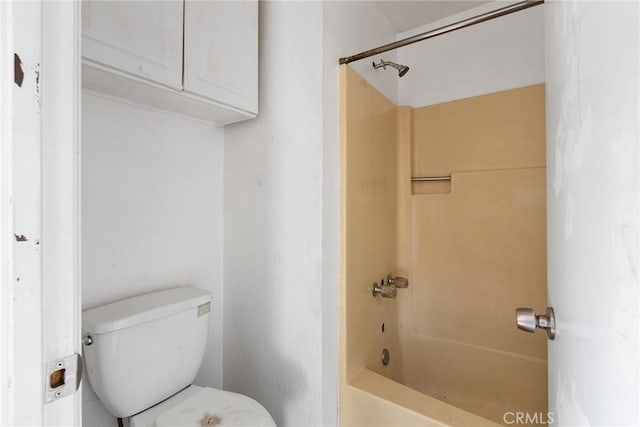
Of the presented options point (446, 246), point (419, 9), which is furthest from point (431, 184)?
point (419, 9)

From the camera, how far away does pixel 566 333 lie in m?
0.58

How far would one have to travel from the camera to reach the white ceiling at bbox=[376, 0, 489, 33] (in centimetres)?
163

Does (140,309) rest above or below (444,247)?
below

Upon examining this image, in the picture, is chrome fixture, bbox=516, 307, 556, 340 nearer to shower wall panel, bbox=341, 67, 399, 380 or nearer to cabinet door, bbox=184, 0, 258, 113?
shower wall panel, bbox=341, 67, 399, 380

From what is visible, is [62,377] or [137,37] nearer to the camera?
[62,377]

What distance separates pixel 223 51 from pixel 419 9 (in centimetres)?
114

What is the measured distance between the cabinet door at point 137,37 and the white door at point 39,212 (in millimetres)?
514

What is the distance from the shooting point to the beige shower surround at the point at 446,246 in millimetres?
1397

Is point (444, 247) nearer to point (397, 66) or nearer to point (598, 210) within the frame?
point (397, 66)

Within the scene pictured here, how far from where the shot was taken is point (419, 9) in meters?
1.68

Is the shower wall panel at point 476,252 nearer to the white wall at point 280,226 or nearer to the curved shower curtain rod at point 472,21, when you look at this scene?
the curved shower curtain rod at point 472,21

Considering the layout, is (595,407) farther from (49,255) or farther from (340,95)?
(340,95)

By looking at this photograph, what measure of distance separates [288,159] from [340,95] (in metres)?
0.34

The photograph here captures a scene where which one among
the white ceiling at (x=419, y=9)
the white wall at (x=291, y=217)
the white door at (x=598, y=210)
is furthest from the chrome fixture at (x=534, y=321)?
the white ceiling at (x=419, y=9)
